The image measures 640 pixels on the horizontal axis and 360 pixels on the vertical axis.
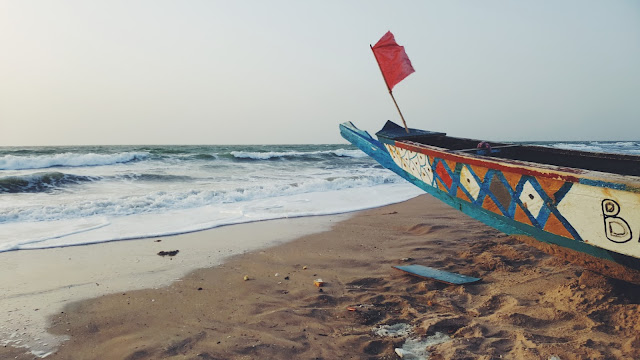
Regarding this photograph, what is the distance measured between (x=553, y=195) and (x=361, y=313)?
1656 millimetres

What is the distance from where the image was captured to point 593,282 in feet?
9.84

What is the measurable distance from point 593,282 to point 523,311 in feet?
2.42

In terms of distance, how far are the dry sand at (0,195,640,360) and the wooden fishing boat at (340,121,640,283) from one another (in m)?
0.44

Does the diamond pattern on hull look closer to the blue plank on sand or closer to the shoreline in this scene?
the blue plank on sand

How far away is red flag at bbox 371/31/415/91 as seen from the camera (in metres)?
5.56

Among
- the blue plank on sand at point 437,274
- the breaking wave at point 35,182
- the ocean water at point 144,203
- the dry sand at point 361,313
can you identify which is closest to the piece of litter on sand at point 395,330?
the dry sand at point 361,313

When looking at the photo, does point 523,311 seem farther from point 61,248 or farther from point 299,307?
point 61,248

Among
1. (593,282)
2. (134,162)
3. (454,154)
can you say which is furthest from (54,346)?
(134,162)

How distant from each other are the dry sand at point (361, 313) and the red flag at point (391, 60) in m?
2.77

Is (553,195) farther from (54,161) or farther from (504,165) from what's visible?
(54,161)

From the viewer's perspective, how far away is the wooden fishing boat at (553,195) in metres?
2.23

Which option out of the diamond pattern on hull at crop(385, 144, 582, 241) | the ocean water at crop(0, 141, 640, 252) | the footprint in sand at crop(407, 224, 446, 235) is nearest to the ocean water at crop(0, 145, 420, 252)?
the ocean water at crop(0, 141, 640, 252)

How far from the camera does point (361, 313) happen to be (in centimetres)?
289

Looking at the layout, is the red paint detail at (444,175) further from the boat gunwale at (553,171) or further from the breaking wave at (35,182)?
the breaking wave at (35,182)
